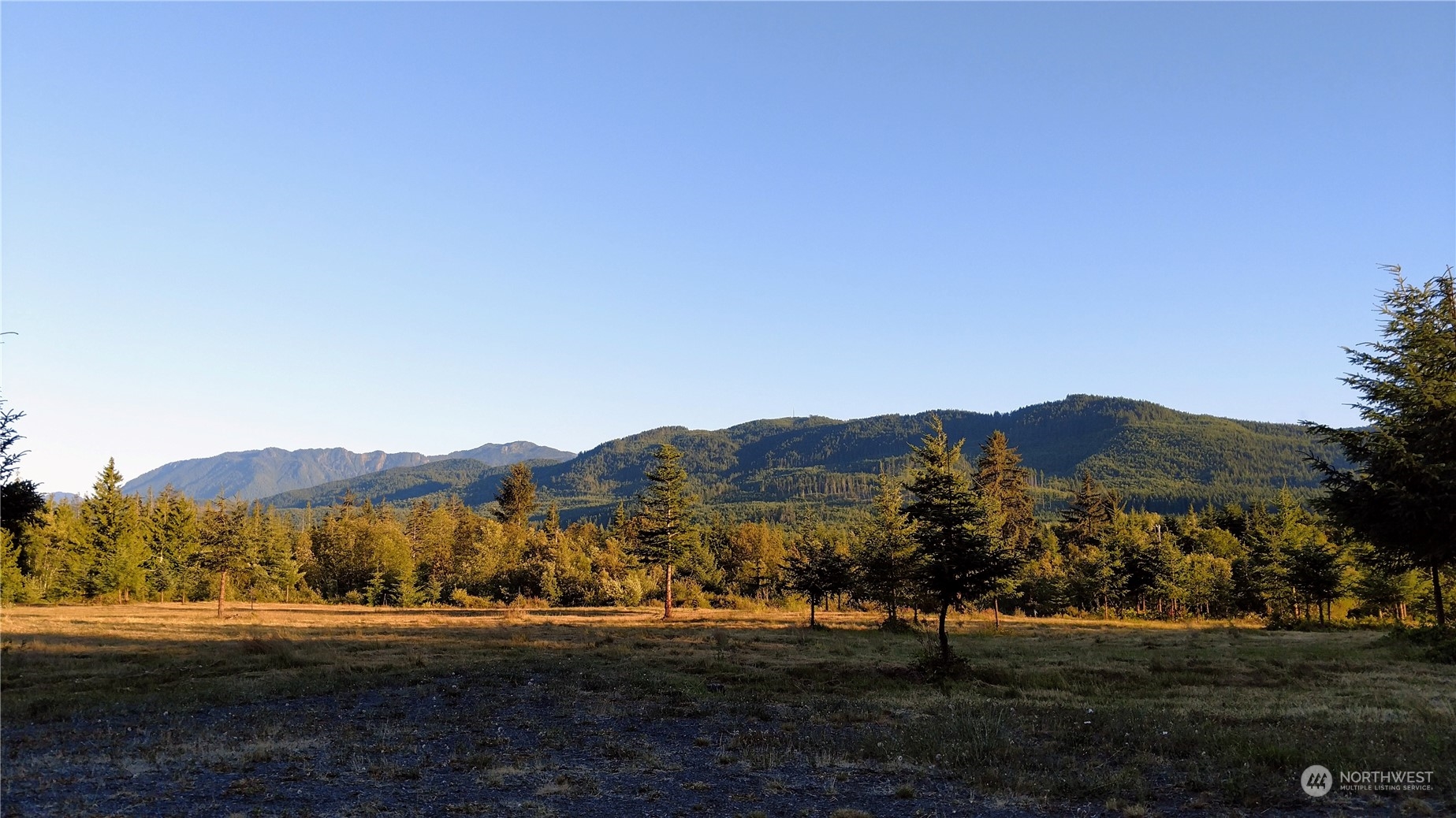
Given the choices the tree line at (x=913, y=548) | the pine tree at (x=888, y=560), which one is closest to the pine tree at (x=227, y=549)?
the tree line at (x=913, y=548)

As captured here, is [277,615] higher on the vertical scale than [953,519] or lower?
lower

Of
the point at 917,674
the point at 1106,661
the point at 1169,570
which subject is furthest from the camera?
the point at 1169,570

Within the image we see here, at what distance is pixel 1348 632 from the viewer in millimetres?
49594

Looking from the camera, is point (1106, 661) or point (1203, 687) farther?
point (1106, 661)

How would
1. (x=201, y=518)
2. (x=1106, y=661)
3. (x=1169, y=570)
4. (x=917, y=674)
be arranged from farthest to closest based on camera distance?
(x=201, y=518)
(x=1169, y=570)
(x=1106, y=661)
(x=917, y=674)

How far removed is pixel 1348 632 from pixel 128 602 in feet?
332

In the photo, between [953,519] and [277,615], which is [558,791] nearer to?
[953,519]

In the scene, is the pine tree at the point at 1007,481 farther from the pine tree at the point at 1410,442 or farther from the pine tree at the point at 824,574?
the pine tree at the point at 1410,442

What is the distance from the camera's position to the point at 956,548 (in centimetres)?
2695

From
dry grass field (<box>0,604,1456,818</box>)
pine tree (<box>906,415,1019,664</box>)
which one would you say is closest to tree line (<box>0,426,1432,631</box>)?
pine tree (<box>906,415,1019,664</box>)

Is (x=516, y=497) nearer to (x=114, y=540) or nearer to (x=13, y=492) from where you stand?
(x=114, y=540)

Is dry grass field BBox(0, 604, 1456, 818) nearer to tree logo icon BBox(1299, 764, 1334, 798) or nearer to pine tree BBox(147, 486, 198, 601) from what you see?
tree logo icon BBox(1299, 764, 1334, 798)

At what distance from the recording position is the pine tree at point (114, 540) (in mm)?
72000

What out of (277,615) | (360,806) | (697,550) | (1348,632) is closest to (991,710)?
(360,806)
